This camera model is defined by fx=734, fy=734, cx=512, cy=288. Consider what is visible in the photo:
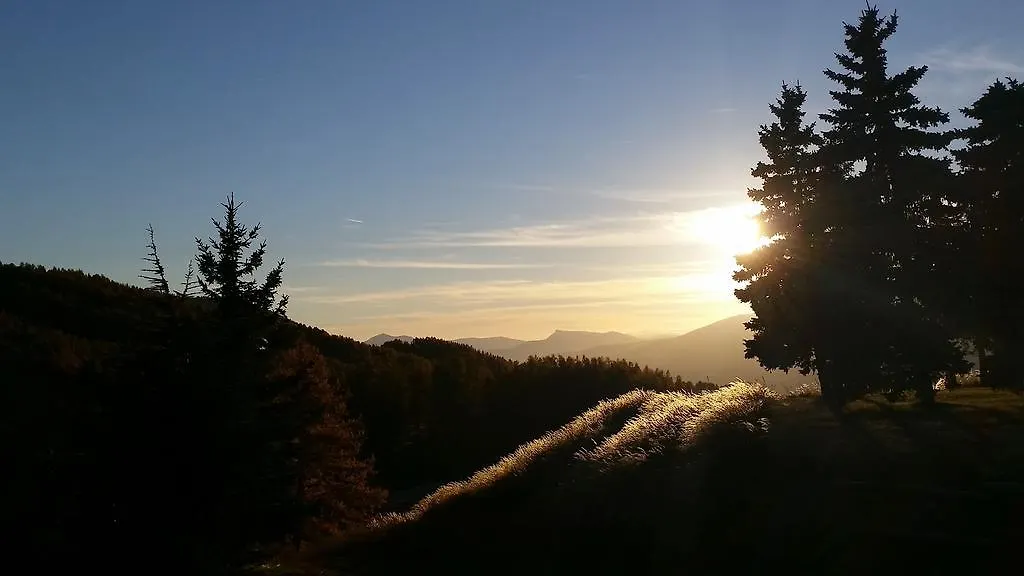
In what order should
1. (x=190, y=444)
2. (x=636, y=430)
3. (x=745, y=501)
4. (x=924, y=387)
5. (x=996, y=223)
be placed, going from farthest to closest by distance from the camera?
(x=996, y=223), (x=924, y=387), (x=636, y=430), (x=190, y=444), (x=745, y=501)

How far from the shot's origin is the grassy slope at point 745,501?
32.4ft

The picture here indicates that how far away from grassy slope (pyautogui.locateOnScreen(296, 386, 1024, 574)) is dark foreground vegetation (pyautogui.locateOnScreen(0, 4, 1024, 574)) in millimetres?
52

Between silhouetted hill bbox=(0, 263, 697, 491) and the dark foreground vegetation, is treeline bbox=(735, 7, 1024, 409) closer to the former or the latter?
the dark foreground vegetation

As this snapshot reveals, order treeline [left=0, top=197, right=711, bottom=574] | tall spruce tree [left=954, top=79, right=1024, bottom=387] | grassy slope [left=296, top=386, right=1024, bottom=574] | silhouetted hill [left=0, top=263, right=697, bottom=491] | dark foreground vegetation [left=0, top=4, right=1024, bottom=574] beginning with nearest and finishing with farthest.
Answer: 1. grassy slope [left=296, top=386, right=1024, bottom=574]
2. dark foreground vegetation [left=0, top=4, right=1024, bottom=574]
3. treeline [left=0, top=197, right=711, bottom=574]
4. tall spruce tree [left=954, top=79, right=1024, bottom=387]
5. silhouetted hill [left=0, top=263, right=697, bottom=491]

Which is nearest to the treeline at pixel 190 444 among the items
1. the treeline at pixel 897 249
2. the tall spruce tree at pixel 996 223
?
the treeline at pixel 897 249

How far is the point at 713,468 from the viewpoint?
13211 millimetres

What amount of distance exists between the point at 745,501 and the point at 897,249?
14299 mm

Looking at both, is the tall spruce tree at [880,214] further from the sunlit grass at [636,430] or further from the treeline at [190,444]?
the treeline at [190,444]

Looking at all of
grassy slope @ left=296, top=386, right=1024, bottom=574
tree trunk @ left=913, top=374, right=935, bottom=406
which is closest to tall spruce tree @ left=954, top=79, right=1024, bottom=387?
tree trunk @ left=913, top=374, right=935, bottom=406

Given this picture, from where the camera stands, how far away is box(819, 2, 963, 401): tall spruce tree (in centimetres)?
2186

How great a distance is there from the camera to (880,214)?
2302cm

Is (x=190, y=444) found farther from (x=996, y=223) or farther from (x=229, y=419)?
(x=996, y=223)

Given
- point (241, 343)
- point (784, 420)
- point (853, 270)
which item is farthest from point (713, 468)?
point (853, 270)

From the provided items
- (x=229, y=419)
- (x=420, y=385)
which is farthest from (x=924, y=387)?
(x=420, y=385)
